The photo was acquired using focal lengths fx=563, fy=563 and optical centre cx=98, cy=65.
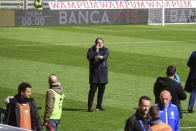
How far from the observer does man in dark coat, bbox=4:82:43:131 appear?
9250 mm

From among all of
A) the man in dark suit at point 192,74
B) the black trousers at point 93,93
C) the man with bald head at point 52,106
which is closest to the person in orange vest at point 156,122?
the man with bald head at point 52,106

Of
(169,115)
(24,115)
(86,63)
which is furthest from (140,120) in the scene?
(86,63)

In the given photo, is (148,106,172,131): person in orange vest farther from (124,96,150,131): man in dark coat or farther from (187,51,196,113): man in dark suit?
(187,51,196,113): man in dark suit

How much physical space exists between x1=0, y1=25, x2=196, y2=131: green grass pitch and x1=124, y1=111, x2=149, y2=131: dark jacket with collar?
5348mm

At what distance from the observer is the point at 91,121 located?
47.6 feet

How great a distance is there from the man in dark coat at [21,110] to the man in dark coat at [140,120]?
1888 mm

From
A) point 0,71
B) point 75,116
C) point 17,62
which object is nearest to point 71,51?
point 17,62

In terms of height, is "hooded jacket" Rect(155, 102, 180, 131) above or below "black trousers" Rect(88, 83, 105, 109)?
above

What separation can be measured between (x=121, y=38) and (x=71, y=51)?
8354mm

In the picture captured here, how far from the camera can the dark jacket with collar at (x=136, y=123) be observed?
8.18 m

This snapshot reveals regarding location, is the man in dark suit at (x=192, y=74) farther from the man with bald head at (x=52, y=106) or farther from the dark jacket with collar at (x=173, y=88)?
the man with bald head at (x=52, y=106)

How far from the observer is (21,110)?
928 cm

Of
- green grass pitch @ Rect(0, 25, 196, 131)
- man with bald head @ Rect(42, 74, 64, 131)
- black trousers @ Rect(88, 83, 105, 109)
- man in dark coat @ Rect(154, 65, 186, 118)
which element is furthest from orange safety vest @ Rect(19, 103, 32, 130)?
black trousers @ Rect(88, 83, 105, 109)

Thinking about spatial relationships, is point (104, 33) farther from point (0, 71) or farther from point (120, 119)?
point (120, 119)
